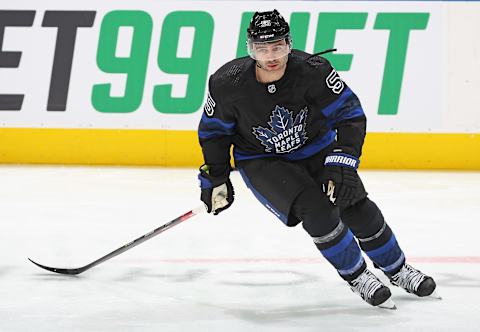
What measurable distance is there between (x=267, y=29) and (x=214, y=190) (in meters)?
0.55

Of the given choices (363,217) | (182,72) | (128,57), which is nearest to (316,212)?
(363,217)

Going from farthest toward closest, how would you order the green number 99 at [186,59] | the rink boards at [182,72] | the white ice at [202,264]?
the green number 99 at [186,59], the rink boards at [182,72], the white ice at [202,264]

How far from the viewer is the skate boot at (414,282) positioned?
2906mm

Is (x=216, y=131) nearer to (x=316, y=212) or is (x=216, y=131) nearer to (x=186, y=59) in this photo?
(x=316, y=212)

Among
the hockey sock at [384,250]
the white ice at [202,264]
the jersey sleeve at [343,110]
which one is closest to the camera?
the white ice at [202,264]

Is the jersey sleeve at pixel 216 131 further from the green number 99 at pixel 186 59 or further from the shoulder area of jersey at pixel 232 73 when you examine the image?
the green number 99 at pixel 186 59

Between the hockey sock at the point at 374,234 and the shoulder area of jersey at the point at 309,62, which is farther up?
the shoulder area of jersey at the point at 309,62

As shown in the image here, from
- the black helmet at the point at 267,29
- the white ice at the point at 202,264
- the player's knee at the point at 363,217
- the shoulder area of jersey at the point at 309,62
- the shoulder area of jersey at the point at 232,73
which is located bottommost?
the white ice at the point at 202,264

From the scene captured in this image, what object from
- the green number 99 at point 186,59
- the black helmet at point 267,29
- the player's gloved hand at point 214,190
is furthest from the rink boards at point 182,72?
the black helmet at point 267,29

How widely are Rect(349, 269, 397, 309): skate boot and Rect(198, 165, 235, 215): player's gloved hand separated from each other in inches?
19.3

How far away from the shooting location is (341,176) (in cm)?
277

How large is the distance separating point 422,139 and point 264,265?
12.3ft

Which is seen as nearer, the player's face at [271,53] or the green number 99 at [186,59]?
the player's face at [271,53]

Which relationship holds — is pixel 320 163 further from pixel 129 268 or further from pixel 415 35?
pixel 415 35
